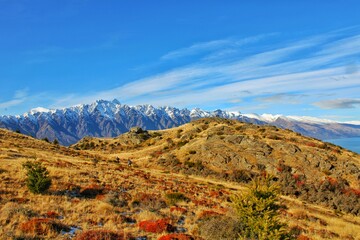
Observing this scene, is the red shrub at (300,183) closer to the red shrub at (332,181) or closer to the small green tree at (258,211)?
the red shrub at (332,181)

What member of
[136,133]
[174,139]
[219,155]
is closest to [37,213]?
[219,155]

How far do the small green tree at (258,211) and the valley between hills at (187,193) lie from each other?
62 centimetres

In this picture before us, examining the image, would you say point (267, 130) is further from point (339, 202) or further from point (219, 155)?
point (339, 202)

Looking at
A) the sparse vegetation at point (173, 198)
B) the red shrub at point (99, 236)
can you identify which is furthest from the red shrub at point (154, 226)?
the sparse vegetation at point (173, 198)

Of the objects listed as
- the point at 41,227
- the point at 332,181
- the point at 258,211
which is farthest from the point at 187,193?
the point at 332,181

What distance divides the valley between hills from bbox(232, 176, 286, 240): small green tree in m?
0.62

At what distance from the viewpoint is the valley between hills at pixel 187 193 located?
47.3 ft

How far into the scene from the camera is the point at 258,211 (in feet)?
46.0

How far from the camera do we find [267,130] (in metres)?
73.2

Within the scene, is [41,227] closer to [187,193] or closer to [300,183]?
[187,193]

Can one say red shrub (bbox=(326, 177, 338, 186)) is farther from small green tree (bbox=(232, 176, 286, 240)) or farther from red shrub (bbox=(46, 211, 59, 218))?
red shrub (bbox=(46, 211, 59, 218))

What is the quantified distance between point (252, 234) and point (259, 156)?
139 ft

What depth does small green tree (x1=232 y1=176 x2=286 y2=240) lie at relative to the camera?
12398 mm

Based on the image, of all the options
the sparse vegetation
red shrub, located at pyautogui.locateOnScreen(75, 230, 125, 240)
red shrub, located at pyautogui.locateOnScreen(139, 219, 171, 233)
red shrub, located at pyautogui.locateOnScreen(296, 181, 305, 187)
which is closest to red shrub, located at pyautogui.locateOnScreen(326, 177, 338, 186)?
red shrub, located at pyautogui.locateOnScreen(296, 181, 305, 187)
